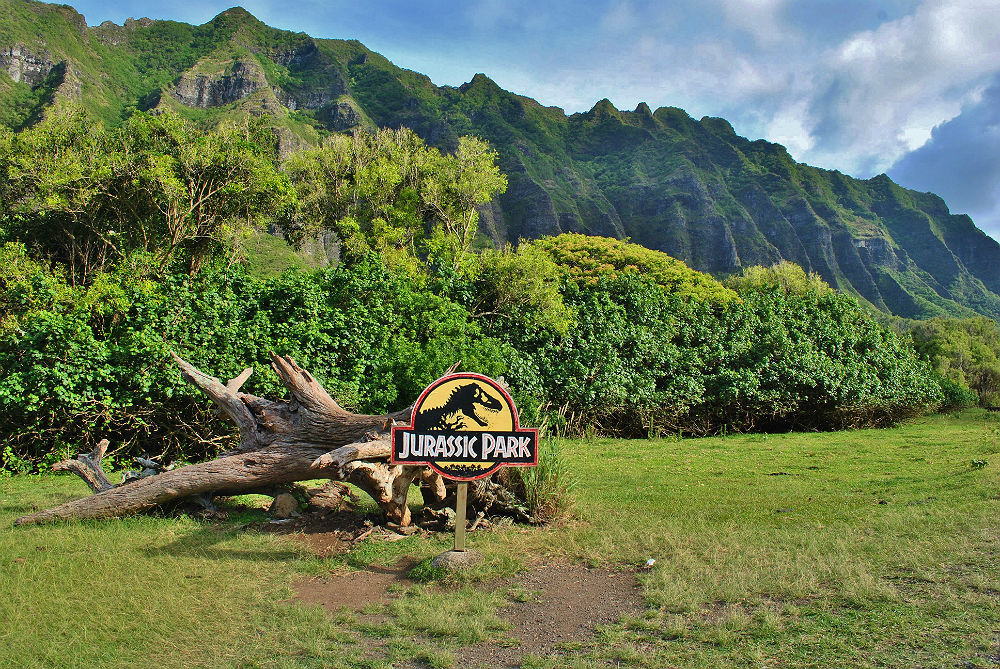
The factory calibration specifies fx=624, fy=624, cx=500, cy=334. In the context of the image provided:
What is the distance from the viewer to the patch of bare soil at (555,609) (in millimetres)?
3934

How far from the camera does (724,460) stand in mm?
12172

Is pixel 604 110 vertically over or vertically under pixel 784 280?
over

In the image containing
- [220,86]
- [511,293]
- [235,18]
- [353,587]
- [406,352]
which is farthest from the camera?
[235,18]

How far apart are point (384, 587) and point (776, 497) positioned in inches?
216

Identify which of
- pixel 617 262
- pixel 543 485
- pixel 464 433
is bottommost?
pixel 543 485

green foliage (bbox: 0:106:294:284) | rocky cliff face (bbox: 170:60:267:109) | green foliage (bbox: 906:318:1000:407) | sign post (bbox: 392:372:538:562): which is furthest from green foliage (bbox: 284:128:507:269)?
rocky cliff face (bbox: 170:60:267:109)

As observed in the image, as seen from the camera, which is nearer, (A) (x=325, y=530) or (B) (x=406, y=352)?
(A) (x=325, y=530)

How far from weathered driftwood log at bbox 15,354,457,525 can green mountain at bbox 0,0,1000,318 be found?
64.9 m

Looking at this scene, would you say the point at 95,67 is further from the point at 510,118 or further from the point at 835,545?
the point at 835,545

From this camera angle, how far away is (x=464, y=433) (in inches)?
227

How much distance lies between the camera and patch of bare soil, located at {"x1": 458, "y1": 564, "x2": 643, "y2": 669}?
12.9 ft

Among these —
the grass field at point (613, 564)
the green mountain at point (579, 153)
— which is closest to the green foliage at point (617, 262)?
the grass field at point (613, 564)

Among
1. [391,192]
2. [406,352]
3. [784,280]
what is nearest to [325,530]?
[406,352]

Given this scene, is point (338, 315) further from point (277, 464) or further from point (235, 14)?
point (235, 14)
